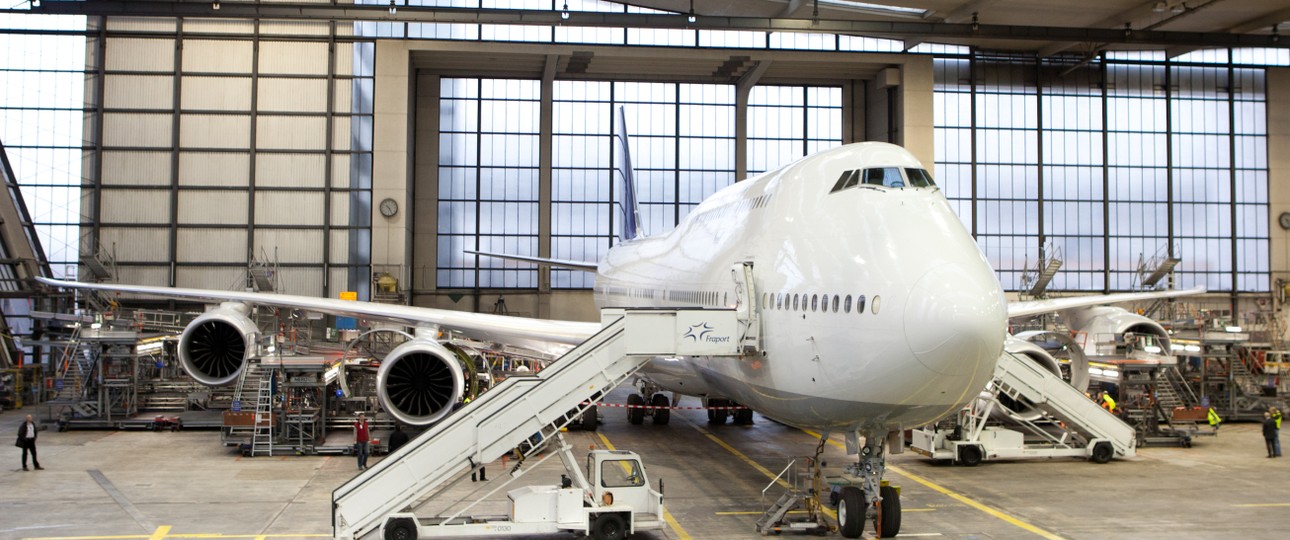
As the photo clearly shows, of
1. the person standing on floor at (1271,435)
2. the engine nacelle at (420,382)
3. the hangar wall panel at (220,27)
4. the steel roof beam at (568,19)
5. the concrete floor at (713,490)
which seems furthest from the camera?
the hangar wall panel at (220,27)

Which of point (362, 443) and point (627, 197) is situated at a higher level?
point (627, 197)

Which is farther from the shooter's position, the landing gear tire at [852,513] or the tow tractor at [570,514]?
the landing gear tire at [852,513]

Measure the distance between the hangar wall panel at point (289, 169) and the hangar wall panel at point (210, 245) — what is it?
2.15m

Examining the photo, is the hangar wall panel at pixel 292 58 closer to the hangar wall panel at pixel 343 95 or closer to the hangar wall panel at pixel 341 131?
the hangar wall panel at pixel 343 95

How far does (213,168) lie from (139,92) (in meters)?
3.71

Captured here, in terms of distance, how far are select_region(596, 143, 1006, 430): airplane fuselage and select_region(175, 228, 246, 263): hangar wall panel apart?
2792 centimetres

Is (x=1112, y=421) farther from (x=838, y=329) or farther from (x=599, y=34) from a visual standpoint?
(x=599, y=34)

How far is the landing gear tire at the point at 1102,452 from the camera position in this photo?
21.5 meters

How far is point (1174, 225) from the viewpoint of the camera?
46500 millimetres

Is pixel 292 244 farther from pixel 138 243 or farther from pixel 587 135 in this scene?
pixel 587 135

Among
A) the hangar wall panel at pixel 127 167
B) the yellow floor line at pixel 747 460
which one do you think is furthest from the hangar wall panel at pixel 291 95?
the yellow floor line at pixel 747 460

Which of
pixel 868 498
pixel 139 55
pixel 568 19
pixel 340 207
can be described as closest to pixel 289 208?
pixel 340 207

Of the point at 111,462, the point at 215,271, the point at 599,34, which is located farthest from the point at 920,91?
the point at 111,462

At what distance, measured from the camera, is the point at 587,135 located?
45.8m
